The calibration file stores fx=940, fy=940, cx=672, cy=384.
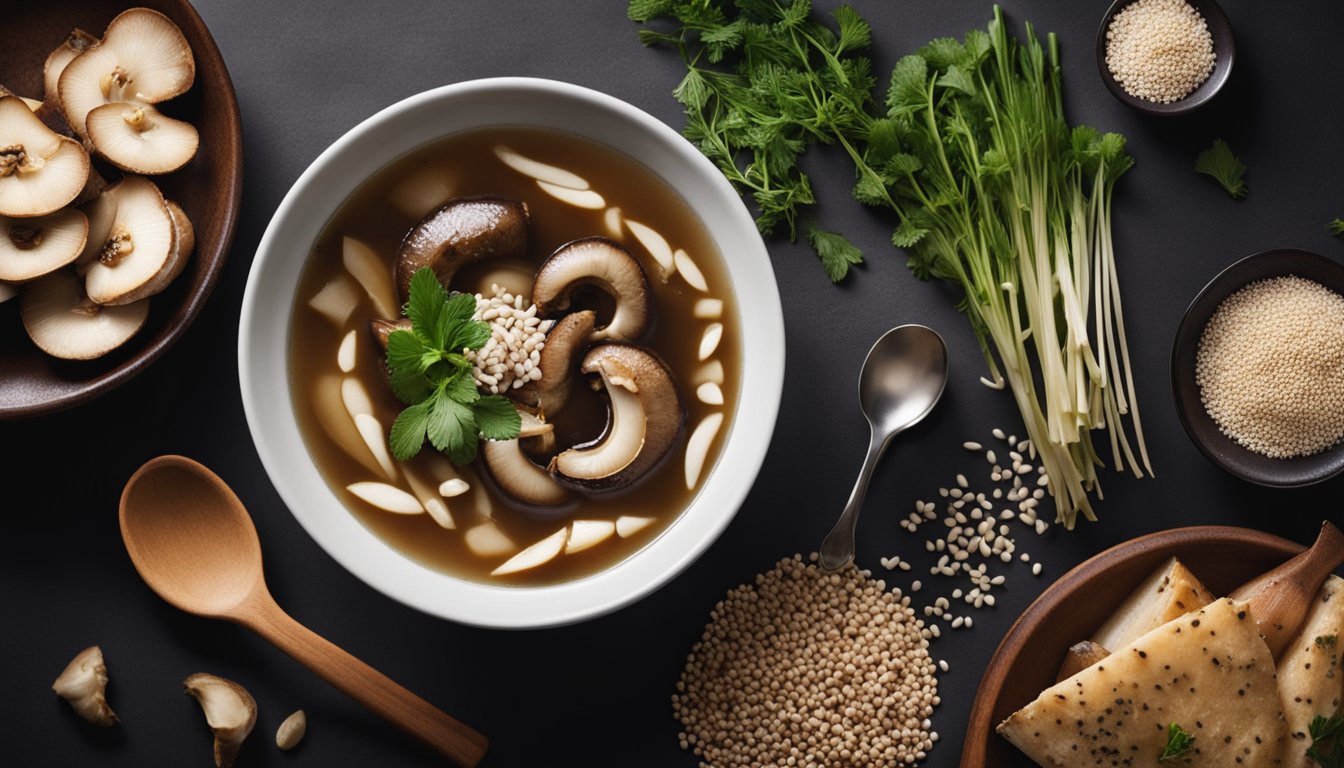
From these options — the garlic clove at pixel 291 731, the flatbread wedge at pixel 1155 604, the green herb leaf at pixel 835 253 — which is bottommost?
the garlic clove at pixel 291 731

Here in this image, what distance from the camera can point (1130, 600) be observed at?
2283 millimetres

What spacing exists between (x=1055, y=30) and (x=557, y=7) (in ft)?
4.22

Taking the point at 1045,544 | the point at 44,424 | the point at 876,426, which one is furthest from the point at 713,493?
the point at 44,424

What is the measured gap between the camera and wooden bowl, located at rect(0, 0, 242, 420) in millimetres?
2107

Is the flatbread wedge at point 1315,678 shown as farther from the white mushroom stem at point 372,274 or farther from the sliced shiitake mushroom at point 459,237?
the white mushroom stem at point 372,274

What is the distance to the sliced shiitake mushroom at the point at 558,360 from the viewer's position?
83.4 inches

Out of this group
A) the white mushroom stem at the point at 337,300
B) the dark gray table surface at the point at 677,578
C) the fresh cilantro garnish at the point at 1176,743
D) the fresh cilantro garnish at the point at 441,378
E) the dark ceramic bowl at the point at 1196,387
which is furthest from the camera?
the dark gray table surface at the point at 677,578

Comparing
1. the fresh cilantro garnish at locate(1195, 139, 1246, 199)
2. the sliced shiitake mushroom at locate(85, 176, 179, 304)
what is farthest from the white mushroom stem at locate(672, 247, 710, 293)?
the fresh cilantro garnish at locate(1195, 139, 1246, 199)

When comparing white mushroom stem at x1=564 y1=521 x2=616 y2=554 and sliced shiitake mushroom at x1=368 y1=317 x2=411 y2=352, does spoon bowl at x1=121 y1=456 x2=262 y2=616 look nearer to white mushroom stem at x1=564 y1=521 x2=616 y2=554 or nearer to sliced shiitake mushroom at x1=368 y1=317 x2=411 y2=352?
sliced shiitake mushroom at x1=368 y1=317 x2=411 y2=352

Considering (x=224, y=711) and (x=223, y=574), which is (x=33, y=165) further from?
(x=224, y=711)

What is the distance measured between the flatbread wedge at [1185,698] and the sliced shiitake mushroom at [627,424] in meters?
1.04

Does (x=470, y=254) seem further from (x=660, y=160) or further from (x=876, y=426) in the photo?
(x=876, y=426)

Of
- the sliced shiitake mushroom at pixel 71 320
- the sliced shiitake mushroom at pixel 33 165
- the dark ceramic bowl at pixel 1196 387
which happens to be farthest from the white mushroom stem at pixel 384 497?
the dark ceramic bowl at pixel 1196 387

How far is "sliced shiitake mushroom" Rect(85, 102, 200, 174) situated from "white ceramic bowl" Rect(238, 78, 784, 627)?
1.21 ft
